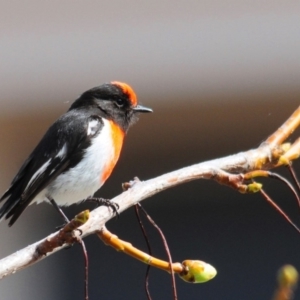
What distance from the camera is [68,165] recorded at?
9.23 feet

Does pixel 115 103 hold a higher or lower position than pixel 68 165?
higher

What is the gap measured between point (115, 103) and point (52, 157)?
0.49m

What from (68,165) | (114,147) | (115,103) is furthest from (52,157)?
(115,103)

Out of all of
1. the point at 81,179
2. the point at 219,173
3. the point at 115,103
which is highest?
the point at 219,173

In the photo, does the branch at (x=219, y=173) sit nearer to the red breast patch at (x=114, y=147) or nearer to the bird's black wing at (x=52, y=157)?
the bird's black wing at (x=52, y=157)

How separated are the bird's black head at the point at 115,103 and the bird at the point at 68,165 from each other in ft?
0.34

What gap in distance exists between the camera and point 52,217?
21.2 feet

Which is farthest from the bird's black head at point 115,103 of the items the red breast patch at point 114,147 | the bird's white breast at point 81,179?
the bird's white breast at point 81,179

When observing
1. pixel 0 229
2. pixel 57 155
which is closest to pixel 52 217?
pixel 0 229

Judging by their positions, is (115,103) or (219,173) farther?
(115,103)

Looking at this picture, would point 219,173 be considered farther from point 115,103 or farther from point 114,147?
point 115,103

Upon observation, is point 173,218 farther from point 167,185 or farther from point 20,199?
point 167,185

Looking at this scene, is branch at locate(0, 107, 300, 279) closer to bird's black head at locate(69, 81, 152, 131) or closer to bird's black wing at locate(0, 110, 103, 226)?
bird's black wing at locate(0, 110, 103, 226)

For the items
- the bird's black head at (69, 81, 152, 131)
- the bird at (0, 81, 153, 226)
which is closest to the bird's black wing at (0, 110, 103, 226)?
the bird at (0, 81, 153, 226)
